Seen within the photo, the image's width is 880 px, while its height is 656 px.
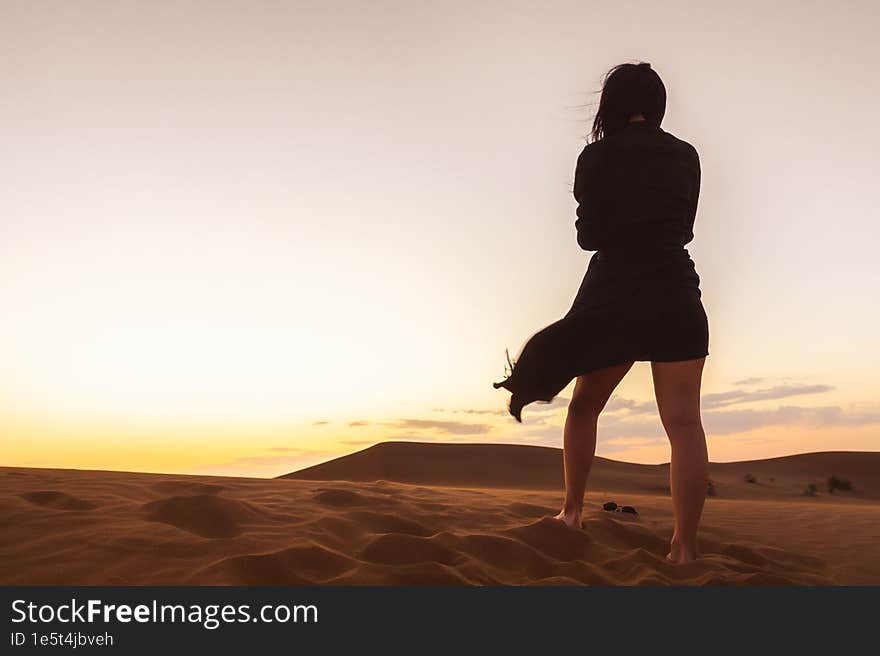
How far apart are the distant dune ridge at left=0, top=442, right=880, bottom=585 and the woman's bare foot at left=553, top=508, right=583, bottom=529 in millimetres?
87

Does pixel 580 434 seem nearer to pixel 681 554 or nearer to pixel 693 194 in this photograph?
pixel 681 554

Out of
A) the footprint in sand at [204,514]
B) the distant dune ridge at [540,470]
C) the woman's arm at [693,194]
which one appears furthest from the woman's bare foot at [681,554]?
the distant dune ridge at [540,470]

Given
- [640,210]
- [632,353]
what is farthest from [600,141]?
[632,353]

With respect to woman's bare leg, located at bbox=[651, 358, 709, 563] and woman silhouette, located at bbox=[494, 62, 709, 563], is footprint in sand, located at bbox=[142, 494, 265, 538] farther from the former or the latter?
woman's bare leg, located at bbox=[651, 358, 709, 563]

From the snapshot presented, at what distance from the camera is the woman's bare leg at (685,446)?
3.01 metres

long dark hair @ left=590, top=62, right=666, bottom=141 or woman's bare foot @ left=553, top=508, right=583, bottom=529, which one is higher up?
long dark hair @ left=590, top=62, right=666, bottom=141

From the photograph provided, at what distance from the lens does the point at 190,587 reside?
2.20 metres

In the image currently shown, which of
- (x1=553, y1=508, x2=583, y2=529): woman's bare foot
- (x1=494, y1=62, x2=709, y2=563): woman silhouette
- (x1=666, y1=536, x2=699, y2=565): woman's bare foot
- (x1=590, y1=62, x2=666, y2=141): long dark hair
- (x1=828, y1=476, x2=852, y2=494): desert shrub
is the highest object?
(x1=590, y1=62, x2=666, y2=141): long dark hair

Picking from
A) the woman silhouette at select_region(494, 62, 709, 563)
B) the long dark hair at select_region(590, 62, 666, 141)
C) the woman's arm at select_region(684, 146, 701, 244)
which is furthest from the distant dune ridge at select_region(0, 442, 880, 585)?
the long dark hair at select_region(590, 62, 666, 141)

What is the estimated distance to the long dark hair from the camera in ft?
11.3

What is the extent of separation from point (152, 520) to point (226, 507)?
339 mm

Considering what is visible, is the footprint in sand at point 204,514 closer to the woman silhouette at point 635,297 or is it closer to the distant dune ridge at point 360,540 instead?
the distant dune ridge at point 360,540

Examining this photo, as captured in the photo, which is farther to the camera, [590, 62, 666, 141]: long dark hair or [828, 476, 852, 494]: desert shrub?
[828, 476, 852, 494]: desert shrub

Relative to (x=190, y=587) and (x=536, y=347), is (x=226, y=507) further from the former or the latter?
(x=536, y=347)
